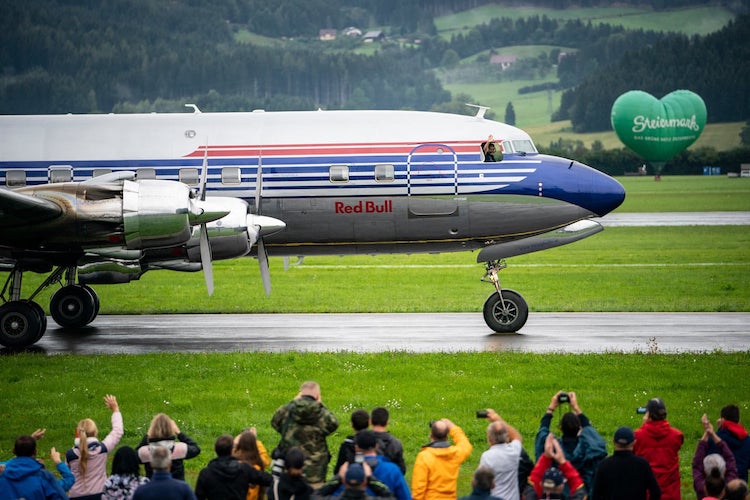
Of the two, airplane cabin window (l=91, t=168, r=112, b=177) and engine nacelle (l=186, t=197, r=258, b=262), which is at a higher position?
airplane cabin window (l=91, t=168, r=112, b=177)

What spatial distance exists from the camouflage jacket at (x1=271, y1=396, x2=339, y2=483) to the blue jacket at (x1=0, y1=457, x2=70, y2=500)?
2.40m

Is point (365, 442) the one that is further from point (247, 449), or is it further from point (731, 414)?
point (731, 414)

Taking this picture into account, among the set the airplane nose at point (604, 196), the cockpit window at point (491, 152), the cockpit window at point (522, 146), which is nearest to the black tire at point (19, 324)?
the cockpit window at point (491, 152)

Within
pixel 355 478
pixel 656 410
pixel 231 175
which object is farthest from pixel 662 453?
pixel 231 175

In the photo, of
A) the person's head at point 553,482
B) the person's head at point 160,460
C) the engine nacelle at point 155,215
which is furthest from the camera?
the engine nacelle at point 155,215

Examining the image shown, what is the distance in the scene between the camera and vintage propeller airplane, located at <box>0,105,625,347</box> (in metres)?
25.9

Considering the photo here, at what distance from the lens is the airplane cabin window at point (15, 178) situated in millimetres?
26625

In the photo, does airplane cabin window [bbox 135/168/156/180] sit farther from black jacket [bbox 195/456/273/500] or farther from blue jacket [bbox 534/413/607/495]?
blue jacket [bbox 534/413/607/495]

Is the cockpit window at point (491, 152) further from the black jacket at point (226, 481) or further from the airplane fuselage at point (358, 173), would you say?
the black jacket at point (226, 481)

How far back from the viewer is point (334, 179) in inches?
1032

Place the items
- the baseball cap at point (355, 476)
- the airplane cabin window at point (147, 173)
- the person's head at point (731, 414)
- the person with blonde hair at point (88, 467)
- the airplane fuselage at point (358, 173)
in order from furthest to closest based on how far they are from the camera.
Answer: the airplane cabin window at point (147, 173) < the airplane fuselage at point (358, 173) < the person's head at point (731, 414) < the person with blonde hair at point (88, 467) < the baseball cap at point (355, 476)

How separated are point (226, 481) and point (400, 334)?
1545 centimetres

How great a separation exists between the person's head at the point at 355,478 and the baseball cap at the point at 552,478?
1.97 meters

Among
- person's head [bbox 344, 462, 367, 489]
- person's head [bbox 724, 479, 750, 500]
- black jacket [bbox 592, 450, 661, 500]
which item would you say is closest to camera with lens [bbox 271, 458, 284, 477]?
person's head [bbox 344, 462, 367, 489]
